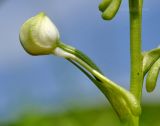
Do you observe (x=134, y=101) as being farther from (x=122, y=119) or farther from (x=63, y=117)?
(x=63, y=117)

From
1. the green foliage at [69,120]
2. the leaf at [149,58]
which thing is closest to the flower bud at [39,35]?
the leaf at [149,58]

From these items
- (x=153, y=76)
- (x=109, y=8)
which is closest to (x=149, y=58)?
(x=153, y=76)

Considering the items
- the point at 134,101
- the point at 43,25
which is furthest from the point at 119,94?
the point at 43,25

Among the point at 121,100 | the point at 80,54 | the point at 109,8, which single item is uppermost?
the point at 109,8

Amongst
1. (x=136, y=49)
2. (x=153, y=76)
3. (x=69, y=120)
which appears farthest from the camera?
(x=69, y=120)

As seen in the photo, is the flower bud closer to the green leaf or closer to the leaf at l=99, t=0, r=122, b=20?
the green leaf

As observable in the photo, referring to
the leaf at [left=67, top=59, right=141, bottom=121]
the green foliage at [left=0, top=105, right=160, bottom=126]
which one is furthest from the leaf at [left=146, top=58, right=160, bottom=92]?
the green foliage at [left=0, top=105, right=160, bottom=126]

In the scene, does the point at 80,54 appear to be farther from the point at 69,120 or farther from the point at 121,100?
the point at 69,120
